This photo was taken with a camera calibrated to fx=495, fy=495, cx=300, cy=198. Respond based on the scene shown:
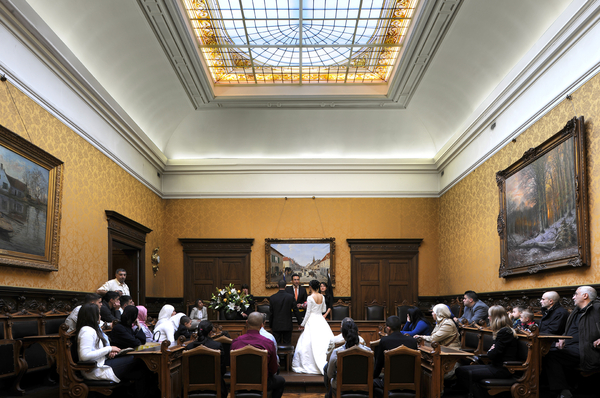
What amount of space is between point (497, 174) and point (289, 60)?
543 cm

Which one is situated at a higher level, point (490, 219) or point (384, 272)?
point (490, 219)

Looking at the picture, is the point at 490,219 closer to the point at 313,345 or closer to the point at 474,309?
the point at 474,309

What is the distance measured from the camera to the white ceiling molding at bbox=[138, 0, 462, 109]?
9164mm

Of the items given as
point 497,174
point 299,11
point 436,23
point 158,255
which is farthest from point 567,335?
point 158,255

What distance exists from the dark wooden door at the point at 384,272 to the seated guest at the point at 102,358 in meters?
9.09

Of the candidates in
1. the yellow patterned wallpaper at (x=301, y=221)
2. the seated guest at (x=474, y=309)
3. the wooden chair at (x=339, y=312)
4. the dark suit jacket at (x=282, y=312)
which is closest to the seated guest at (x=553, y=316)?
the seated guest at (x=474, y=309)

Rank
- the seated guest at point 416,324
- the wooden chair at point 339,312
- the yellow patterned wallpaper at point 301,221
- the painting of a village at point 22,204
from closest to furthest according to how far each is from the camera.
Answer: the painting of a village at point 22,204 → the seated guest at point 416,324 → the wooden chair at point 339,312 → the yellow patterned wallpaper at point 301,221

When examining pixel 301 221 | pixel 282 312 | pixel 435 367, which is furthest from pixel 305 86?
pixel 435 367

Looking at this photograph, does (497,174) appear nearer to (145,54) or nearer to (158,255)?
(145,54)

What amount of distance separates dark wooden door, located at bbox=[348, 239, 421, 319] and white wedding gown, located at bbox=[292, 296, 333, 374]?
5295 millimetres

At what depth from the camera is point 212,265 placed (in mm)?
14625

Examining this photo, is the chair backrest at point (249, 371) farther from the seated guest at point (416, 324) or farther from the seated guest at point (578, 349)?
the seated guest at point (416, 324)

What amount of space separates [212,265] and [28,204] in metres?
7.61

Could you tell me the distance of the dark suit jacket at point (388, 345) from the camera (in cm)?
577
